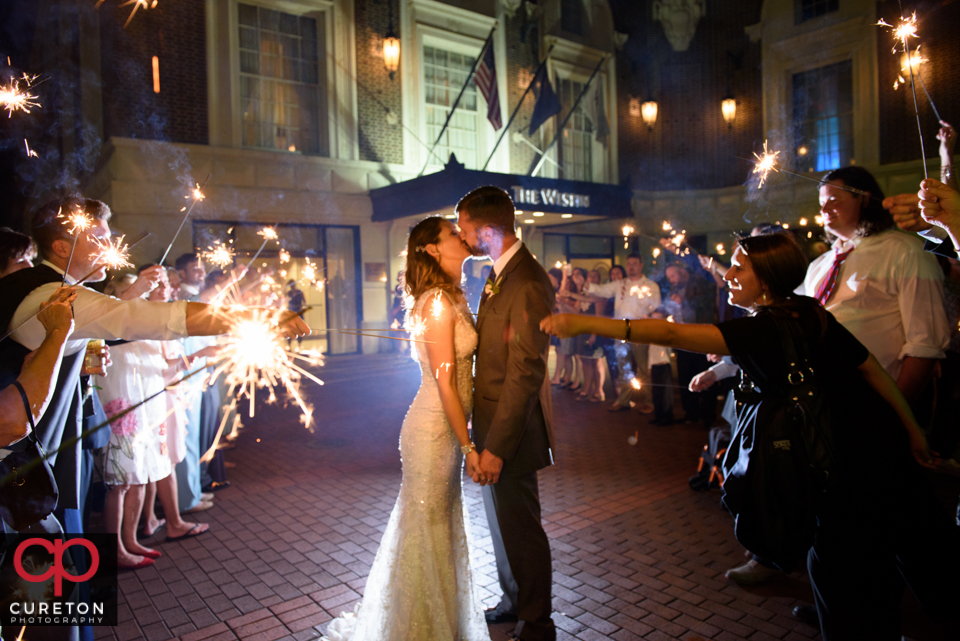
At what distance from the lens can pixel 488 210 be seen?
10.0 ft

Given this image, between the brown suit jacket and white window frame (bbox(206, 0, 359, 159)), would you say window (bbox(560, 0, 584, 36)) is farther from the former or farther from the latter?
the brown suit jacket

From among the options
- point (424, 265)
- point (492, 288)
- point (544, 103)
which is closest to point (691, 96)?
point (544, 103)

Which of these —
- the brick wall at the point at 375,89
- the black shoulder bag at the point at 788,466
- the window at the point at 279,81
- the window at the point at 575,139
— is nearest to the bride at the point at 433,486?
the black shoulder bag at the point at 788,466

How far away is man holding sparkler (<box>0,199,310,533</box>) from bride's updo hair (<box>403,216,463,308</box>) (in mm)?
984

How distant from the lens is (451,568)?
9.48ft

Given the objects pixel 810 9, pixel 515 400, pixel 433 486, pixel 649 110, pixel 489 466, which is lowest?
pixel 433 486

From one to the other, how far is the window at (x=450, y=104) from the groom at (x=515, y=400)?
41.1ft

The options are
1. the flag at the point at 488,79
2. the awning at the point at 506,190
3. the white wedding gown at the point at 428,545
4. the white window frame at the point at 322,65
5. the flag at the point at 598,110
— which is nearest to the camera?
the white wedding gown at the point at 428,545

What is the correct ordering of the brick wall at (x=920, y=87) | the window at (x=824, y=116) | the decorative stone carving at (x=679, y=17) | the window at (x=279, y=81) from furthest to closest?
1. the decorative stone carving at (x=679, y=17)
2. the window at (x=824, y=116)
3. the brick wall at (x=920, y=87)
4. the window at (x=279, y=81)

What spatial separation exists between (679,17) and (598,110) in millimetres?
4451

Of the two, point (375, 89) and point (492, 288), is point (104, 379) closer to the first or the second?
point (492, 288)

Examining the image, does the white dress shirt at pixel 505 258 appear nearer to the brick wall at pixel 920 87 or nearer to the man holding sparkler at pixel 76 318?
the man holding sparkler at pixel 76 318

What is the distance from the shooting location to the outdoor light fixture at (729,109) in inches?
677

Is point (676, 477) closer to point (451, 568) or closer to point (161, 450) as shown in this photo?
point (451, 568)
